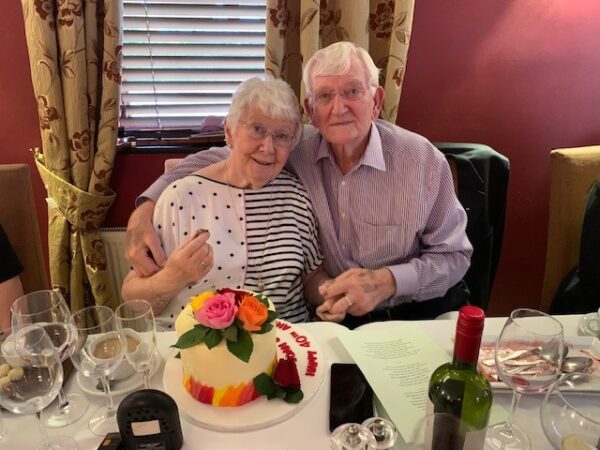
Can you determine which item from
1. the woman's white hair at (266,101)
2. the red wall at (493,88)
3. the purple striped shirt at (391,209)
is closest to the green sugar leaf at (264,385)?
the purple striped shirt at (391,209)

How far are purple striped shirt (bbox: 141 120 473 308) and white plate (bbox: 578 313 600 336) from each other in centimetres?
43

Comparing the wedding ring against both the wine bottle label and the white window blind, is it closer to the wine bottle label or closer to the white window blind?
the wine bottle label

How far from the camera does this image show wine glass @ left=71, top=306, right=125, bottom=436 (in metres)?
0.91

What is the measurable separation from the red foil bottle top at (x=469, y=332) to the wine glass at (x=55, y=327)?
2.29 ft

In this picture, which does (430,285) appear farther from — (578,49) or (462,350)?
(578,49)

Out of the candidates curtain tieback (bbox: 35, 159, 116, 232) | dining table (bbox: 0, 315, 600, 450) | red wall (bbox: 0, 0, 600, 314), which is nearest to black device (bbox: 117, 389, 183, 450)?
dining table (bbox: 0, 315, 600, 450)

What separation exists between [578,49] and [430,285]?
1.39m

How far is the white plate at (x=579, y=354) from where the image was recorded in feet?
3.06

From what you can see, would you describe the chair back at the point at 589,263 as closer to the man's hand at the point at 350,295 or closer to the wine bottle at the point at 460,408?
the man's hand at the point at 350,295

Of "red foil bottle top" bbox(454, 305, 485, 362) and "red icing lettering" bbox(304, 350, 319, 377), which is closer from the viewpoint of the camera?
"red foil bottle top" bbox(454, 305, 485, 362)

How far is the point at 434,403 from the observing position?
32.0 inches

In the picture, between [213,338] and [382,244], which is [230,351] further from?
[382,244]

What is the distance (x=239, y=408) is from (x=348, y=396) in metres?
0.21

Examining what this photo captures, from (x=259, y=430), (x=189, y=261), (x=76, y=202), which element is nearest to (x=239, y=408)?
(x=259, y=430)
